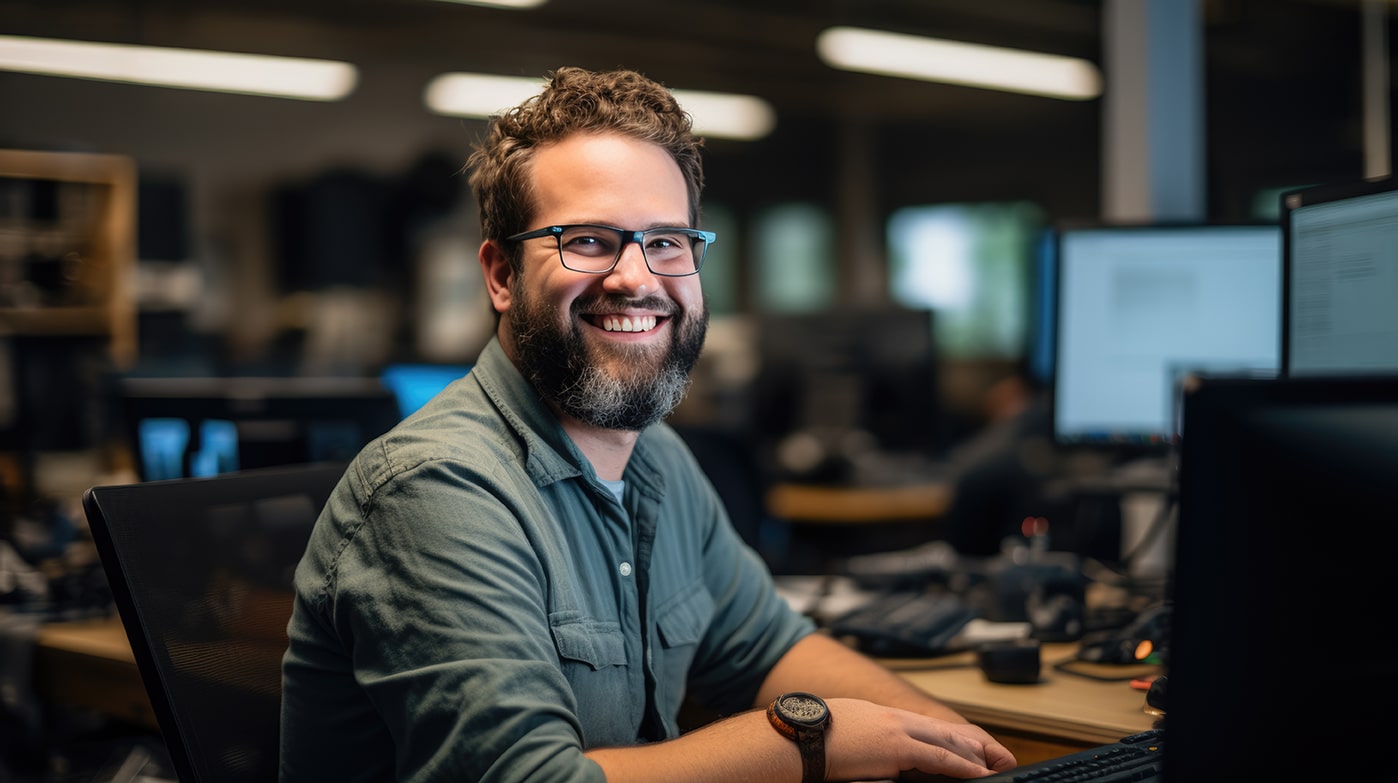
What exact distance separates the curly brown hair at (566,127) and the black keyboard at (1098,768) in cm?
77

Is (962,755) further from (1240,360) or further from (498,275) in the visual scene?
(1240,360)

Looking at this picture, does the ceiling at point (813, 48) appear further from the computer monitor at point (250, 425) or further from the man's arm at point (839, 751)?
the man's arm at point (839, 751)

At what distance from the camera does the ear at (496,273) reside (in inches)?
55.5

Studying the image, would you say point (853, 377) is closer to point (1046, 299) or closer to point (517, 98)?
point (1046, 299)

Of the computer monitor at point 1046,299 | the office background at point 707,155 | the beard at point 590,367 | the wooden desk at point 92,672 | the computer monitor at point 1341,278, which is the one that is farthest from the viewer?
the office background at point 707,155

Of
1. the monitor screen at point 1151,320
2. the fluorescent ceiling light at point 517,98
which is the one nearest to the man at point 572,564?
the monitor screen at point 1151,320

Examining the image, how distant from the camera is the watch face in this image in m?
1.14

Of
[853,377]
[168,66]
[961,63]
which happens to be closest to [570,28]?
[168,66]

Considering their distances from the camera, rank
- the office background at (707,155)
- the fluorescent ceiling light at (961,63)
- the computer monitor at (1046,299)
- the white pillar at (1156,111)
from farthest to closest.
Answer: the fluorescent ceiling light at (961,63), the office background at (707,155), the white pillar at (1156,111), the computer monitor at (1046,299)

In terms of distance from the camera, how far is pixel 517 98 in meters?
6.30

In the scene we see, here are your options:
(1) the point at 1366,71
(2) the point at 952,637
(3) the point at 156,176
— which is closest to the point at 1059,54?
(1) the point at 1366,71

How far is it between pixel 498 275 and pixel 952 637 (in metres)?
0.92

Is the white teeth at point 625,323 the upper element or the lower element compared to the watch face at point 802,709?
upper

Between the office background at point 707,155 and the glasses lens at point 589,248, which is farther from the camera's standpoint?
the office background at point 707,155
